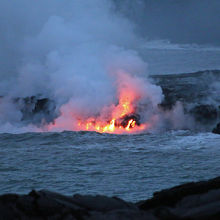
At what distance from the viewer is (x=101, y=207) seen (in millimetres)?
6199

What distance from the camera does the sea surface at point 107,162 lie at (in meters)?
10.6

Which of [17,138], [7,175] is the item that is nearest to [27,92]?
[17,138]

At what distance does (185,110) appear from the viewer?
65.2 ft

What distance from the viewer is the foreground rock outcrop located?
571cm

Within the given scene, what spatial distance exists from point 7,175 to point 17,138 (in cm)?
446

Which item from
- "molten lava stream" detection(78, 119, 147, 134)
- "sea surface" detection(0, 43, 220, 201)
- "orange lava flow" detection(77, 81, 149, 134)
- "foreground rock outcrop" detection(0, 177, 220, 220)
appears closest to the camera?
"foreground rock outcrop" detection(0, 177, 220, 220)

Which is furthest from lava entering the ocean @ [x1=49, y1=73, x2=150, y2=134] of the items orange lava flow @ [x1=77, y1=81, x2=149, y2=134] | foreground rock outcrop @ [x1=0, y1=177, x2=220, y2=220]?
foreground rock outcrop @ [x1=0, y1=177, x2=220, y2=220]

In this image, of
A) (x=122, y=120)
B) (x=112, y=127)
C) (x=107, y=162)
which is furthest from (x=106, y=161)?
(x=122, y=120)

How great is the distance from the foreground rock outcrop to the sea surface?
3135 mm

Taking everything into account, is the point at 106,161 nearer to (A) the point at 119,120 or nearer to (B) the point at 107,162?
(B) the point at 107,162

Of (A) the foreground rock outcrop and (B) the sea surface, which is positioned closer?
(A) the foreground rock outcrop

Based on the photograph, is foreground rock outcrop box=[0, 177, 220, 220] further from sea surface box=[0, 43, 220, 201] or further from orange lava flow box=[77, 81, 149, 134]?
orange lava flow box=[77, 81, 149, 134]

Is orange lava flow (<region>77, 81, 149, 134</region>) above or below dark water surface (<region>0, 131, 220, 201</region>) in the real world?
above

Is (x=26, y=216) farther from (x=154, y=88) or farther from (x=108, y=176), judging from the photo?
(x=154, y=88)
